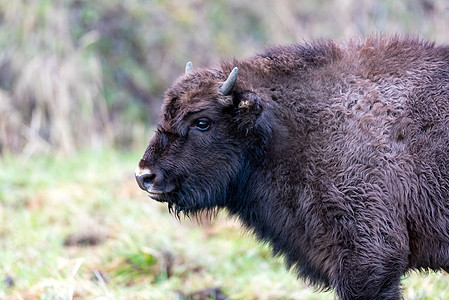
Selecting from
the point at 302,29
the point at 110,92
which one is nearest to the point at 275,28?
the point at 302,29

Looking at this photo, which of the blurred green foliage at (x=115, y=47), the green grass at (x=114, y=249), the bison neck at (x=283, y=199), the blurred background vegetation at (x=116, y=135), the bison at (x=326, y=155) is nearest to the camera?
the bison at (x=326, y=155)

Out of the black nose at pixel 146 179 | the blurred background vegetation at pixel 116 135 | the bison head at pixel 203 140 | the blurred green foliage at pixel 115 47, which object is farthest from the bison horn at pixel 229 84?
the blurred green foliage at pixel 115 47

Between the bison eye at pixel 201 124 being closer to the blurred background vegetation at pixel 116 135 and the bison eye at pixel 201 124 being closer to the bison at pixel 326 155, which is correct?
the bison at pixel 326 155

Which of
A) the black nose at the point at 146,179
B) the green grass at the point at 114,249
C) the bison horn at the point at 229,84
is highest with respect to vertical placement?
the bison horn at the point at 229,84

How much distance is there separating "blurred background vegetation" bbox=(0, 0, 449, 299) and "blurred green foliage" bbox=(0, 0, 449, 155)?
0.03 metres

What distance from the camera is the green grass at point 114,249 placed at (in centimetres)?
575

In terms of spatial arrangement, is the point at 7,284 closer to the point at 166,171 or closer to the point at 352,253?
the point at 166,171

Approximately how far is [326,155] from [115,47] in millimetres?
10003

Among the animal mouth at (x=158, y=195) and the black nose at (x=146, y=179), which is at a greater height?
the black nose at (x=146, y=179)

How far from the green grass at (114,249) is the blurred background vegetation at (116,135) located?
0.02 metres

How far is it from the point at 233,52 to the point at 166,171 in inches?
413

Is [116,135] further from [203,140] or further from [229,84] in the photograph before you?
[229,84]

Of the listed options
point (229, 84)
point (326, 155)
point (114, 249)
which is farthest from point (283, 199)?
point (114, 249)

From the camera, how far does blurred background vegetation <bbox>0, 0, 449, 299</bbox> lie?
6160mm
